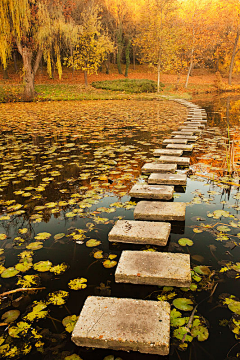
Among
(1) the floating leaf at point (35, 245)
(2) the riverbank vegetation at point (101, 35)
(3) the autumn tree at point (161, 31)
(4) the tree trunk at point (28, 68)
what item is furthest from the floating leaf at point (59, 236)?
(3) the autumn tree at point (161, 31)

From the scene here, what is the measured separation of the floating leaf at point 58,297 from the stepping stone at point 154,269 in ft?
1.21

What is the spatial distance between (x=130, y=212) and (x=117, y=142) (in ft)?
11.5

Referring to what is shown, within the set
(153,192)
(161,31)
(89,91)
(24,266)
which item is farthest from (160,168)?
(161,31)

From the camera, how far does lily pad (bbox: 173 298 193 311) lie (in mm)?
1658

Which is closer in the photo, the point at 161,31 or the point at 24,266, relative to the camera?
the point at 24,266

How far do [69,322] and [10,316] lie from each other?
1.24 ft

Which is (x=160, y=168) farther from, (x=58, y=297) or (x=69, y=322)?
(x=69, y=322)

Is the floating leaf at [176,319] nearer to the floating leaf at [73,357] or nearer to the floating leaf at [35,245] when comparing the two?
the floating leaf at [73,357]

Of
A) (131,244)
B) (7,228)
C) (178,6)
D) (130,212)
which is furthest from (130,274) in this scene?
(178,6)

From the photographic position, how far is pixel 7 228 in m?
2.67

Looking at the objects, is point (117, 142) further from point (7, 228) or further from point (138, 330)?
point (138, 330)

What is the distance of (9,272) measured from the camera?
202cm

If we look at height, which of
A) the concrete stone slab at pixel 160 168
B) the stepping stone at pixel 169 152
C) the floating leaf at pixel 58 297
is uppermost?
the stepping stone at pixel 169 152

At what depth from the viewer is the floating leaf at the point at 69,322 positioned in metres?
1.54
